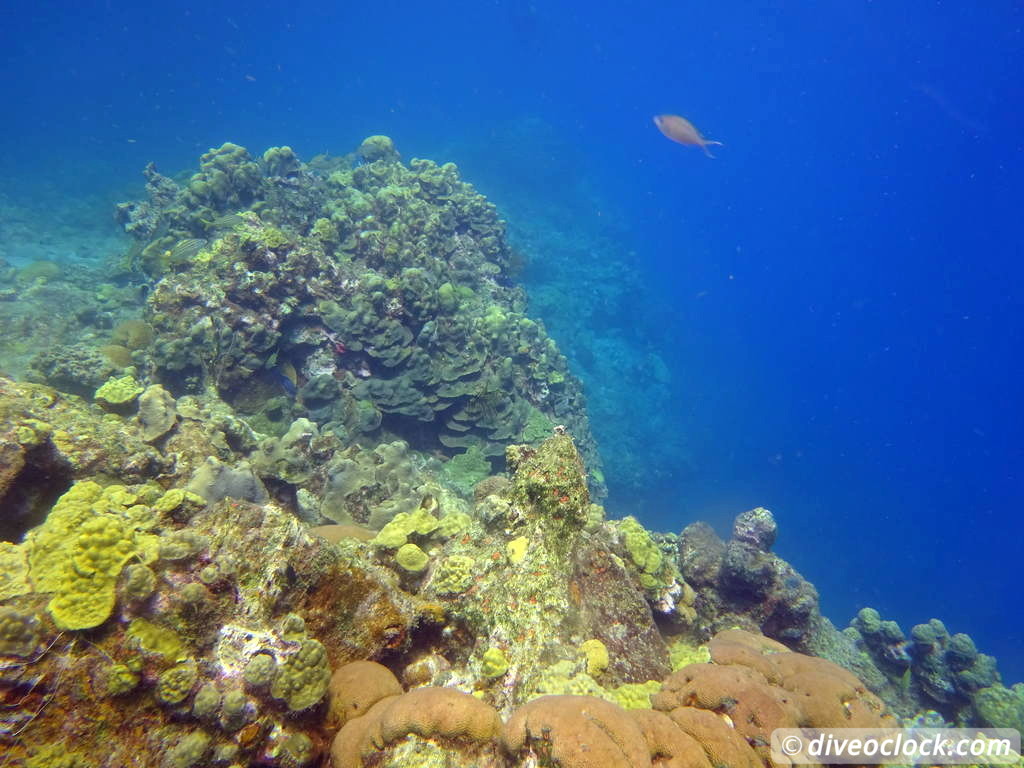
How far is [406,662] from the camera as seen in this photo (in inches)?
158

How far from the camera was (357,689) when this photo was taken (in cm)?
335

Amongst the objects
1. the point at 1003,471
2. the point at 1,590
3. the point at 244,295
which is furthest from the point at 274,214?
the point at 1003,471

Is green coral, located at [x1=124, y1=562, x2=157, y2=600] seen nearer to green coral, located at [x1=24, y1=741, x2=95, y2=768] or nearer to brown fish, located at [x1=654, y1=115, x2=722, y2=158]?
green coral, located at [x1=24, y1=741, x2=95, y2=768]

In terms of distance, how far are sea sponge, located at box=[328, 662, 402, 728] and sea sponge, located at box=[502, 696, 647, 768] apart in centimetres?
100

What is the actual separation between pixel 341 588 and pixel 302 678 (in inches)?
31.0

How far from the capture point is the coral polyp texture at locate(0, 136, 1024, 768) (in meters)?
2.63

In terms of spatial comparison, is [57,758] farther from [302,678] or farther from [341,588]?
[341,588]

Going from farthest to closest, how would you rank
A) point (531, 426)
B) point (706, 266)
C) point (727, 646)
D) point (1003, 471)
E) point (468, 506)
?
1. point (1003, 471)
2. point (706, 266)
3. point (531, 426)
4. point (468, 506)
5. point (727, 646)

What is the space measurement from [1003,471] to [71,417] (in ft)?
386

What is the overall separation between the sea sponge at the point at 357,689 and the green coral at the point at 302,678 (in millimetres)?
284

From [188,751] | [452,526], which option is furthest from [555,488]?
[188,751]

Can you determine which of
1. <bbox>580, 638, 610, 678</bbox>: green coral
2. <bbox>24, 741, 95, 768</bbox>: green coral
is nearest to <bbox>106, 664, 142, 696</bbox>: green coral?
<bbox>24, 741, 95, 768</bbox>: green coral

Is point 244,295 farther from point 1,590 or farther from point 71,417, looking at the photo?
point 1,590

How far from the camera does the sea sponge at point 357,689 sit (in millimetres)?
3236
